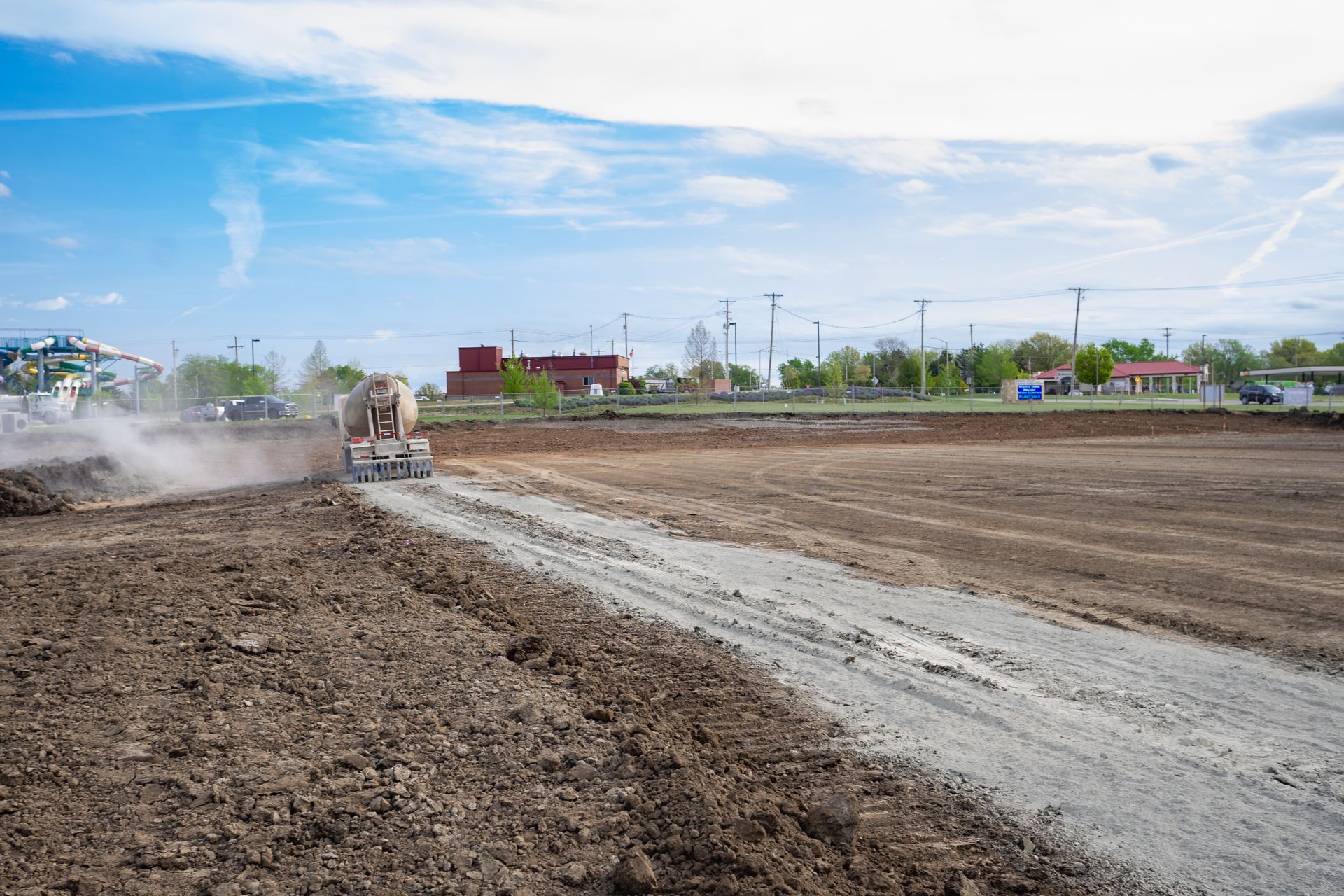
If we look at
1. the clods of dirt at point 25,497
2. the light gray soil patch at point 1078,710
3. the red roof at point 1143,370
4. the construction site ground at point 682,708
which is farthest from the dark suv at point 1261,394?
the clods of dirt at point 25,497

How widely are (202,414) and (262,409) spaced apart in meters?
3.35

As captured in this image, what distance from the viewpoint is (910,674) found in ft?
19.7

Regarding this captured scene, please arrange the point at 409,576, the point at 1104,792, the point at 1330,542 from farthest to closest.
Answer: the point at 1330,542 < the point at 409,576 < the point at 1104,792

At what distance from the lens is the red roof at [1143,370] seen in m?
131

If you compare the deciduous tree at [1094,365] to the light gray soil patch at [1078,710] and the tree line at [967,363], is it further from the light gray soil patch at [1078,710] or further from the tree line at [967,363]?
the light gray soil patch at [1078,710]

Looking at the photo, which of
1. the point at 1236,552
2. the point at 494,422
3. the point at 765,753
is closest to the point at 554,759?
the point at 765,753

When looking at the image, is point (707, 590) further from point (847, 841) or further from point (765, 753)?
point (847, 841)

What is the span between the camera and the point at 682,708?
546cm

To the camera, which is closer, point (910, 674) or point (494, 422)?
point (910, 674)

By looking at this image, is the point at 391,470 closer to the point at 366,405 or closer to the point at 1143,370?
the point at 366,405

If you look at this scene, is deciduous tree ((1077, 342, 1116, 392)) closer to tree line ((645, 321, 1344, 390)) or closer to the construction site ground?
tree line ((645, 321, 1344, 390))

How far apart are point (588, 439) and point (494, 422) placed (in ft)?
39.9

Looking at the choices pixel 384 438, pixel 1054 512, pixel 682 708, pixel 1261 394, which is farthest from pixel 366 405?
pixel 1261 394

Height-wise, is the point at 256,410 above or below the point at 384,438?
above
